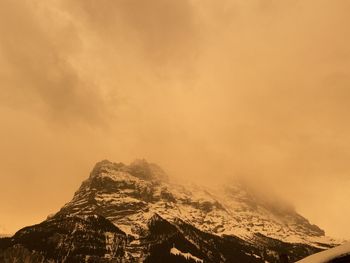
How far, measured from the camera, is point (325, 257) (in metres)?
36.1

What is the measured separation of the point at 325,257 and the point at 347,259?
2.21 metres

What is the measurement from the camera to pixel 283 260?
44750mm

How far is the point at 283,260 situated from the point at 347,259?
28.5 ft

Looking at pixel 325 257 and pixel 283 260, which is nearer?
pixel 325 257

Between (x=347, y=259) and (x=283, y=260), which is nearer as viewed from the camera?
(x=347, y=259)

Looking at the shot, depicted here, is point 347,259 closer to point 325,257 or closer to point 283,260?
point 325,257

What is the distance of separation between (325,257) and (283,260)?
30.0ft

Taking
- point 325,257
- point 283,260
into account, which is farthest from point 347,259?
point 283,260

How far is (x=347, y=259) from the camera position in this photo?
3697cm
